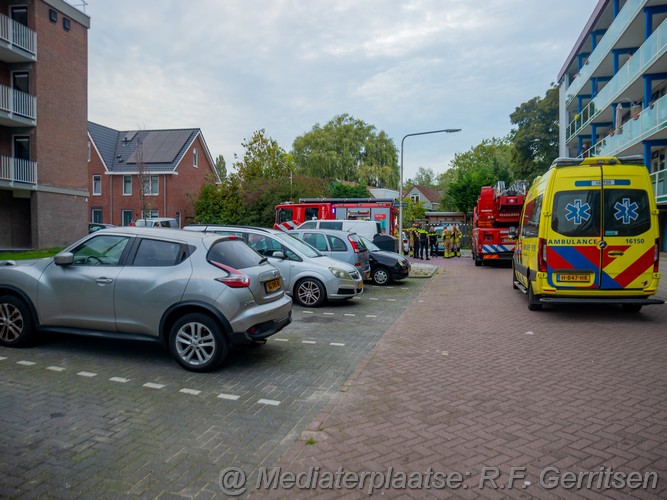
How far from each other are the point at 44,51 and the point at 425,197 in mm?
71623

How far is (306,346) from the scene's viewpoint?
6.96m

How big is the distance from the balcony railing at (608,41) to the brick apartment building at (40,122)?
2744 cm

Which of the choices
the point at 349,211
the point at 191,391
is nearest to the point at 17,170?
the point at 349,211

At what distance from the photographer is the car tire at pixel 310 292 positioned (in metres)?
10.2

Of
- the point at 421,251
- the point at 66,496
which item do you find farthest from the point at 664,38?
the point at 66,496

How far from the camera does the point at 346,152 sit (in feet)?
170

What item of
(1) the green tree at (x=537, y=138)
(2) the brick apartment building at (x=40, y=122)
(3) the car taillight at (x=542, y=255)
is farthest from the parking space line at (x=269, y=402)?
(1) the green tree at (x=537, y=138)

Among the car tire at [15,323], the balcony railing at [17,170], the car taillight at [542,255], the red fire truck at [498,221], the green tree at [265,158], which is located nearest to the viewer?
the car tire at [15,323]

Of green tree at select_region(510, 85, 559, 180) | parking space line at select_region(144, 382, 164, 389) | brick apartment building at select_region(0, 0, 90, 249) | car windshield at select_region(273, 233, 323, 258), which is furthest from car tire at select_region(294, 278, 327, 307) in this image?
green tree at select_region(510, 85, 559, 180)

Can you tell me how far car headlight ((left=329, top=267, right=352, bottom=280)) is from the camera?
1020 cm

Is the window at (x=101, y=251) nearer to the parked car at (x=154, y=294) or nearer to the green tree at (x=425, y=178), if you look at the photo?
the parked car at (x=154, y=294)

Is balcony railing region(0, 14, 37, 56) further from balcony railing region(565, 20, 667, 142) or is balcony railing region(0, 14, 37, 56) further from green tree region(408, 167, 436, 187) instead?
green tree region(408, 167, 436, 187)

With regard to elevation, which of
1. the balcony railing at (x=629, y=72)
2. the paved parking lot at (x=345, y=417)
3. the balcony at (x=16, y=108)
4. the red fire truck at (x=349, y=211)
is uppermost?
the balcony railing at (x=629, y=72)

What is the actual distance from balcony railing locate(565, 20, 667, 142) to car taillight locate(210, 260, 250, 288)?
21938mm
